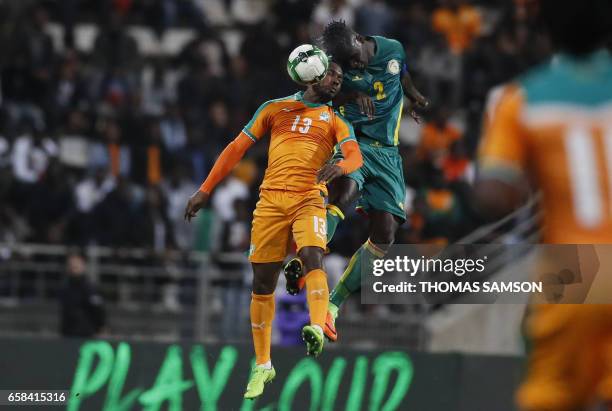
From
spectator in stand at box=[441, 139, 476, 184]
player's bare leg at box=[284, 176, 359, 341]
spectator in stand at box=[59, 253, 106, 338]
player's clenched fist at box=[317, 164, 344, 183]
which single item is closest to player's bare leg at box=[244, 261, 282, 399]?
player's bare leg at box=[284, 176, 359, 341]

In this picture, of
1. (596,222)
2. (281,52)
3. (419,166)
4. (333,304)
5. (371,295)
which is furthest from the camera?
(281,52)

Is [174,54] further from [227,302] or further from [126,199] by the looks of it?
[227,302]

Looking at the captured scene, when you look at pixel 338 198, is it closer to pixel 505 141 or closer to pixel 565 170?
pixel 505 141

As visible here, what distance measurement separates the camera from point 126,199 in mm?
17156

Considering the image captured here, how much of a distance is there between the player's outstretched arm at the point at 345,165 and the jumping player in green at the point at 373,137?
0.57 m

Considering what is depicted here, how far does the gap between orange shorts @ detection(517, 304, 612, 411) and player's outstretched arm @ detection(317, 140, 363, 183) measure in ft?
16.8

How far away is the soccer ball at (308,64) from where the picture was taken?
10086 millimetres

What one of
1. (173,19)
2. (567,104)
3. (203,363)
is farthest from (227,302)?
(567,104)

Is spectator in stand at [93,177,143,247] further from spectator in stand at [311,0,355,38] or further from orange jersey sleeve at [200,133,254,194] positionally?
orange jersey sleeve at [200,133,254,194]

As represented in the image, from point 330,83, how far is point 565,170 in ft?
18.7

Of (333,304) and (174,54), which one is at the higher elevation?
(174,54)

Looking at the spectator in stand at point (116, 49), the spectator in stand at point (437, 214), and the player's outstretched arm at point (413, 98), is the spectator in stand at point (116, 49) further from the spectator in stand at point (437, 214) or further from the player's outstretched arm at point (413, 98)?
the player's outstretched arm at point (413, 98)

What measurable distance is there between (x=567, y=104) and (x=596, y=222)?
1.44 ft

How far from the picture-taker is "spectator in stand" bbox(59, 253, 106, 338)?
15422mm
